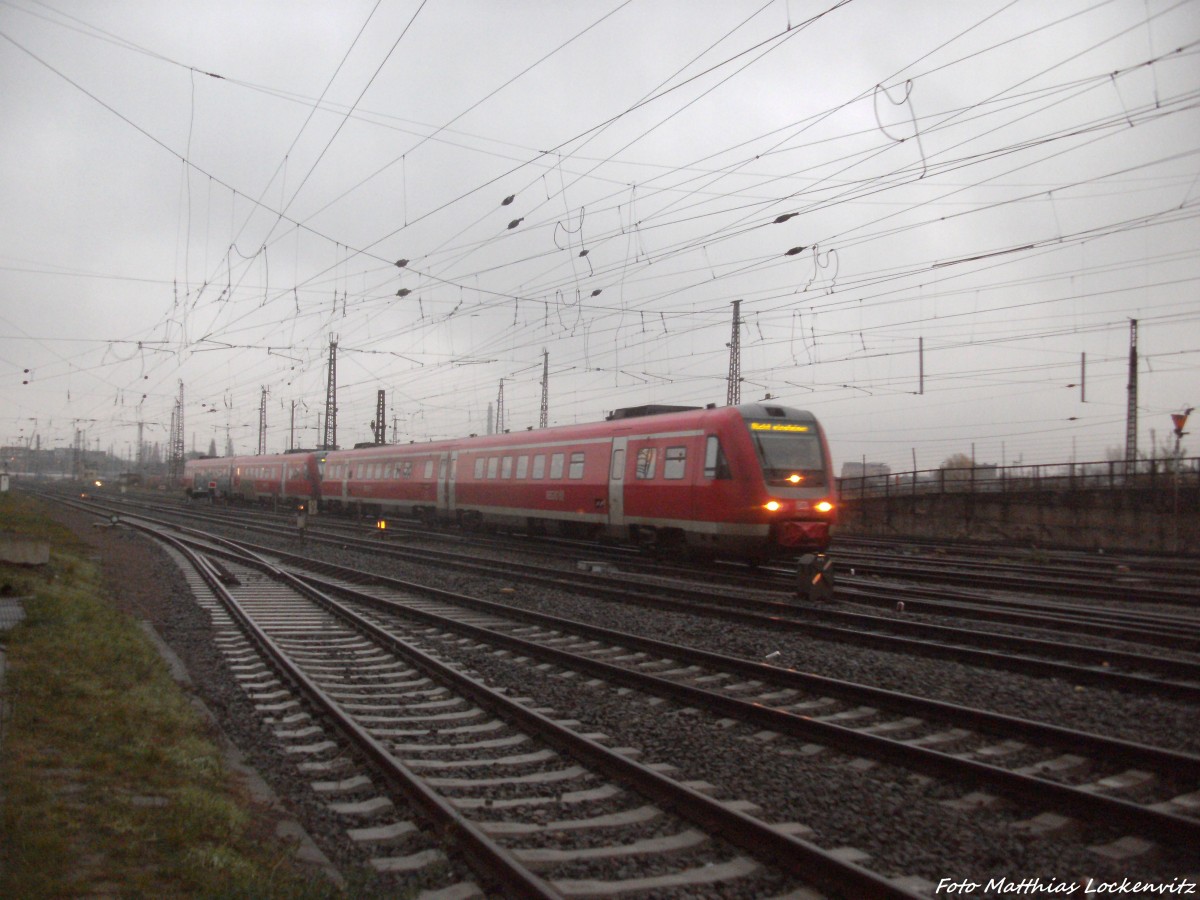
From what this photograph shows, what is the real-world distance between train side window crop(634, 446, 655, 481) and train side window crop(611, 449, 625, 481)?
61cm

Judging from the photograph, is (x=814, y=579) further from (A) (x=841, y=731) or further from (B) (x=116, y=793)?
(B) (x=116, y=793)

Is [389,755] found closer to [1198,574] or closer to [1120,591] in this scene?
[1120,591]

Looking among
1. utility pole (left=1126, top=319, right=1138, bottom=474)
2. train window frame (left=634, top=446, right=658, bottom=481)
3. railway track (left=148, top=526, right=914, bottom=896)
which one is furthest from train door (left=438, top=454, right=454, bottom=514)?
utility pole (left=1126, top=319, right=1138, bottom=474)

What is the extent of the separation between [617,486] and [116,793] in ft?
48.7

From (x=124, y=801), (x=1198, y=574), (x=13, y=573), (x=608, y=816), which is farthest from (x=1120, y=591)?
(x=13, y=573)

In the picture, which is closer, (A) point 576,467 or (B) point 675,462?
(B) point 675,462

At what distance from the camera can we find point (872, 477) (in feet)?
109

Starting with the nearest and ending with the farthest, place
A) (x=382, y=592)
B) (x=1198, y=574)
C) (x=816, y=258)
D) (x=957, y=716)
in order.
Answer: (x=957, y=716), (x=382, y=592), (x=1198, y=574), (x=816, y=258)

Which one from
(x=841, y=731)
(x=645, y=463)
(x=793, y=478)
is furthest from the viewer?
(x=645, y=463)

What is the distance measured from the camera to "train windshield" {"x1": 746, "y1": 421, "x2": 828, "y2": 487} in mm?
15742

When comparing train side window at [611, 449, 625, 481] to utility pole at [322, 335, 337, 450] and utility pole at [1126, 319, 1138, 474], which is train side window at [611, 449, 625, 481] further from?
utility pole at [322, 335, 337, 450]

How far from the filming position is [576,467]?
21.3 meters

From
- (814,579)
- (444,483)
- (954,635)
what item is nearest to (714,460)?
(814,579)

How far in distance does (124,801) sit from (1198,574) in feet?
64.5
